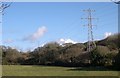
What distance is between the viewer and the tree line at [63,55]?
55.8 m

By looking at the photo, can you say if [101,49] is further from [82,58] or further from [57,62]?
[57,62]

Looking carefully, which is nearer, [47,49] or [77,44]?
[47,49]

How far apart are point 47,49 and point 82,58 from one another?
15.9 m

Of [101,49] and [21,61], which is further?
[21,61]

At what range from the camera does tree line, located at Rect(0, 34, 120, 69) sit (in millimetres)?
55812

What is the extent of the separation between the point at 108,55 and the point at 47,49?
86.1ft

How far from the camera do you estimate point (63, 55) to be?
233 feet

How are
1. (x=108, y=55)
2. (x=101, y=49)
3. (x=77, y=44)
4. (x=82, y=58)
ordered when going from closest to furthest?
(x=108, y=55)
(x=101, y=49)
(x=82, y=58)
(x=77, y=44)

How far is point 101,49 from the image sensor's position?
55688 millimetres

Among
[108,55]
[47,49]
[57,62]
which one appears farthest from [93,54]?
[47,49]

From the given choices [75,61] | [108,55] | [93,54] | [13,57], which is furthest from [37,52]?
[108,55]

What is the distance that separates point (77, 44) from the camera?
266 ft

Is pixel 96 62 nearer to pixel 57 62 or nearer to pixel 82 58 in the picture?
pixel 82 58

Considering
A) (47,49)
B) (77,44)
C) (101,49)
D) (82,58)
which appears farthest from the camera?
(77,44)
